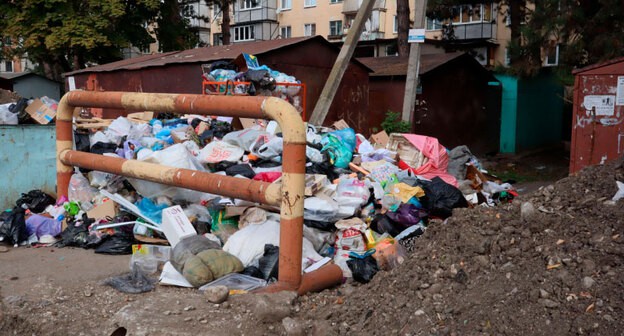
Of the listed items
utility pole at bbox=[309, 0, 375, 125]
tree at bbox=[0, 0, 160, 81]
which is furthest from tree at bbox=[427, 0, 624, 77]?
tree at bbox=[0, 0, 160, 81]

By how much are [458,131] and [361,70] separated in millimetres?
4340

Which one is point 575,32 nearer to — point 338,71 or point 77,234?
point 338,71

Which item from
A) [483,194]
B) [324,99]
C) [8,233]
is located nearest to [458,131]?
[324,99]

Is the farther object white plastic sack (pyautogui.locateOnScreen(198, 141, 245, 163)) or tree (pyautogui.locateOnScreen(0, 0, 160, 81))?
tree (pyautogui.locateOnScreen(0, 0, 160, 81))

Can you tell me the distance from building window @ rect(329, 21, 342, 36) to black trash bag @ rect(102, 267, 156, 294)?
36037 millimetres

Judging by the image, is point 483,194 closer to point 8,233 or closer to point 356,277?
point 356,277

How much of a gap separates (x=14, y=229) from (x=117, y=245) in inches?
40.5

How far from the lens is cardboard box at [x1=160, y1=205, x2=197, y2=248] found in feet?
12.6

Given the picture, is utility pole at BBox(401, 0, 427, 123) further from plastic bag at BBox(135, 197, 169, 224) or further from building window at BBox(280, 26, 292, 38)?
building window at BBox(280, 26, 292, 38)

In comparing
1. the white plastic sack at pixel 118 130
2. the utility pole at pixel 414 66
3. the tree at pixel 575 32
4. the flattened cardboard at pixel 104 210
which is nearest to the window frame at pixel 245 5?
the tree at pixel 575 32

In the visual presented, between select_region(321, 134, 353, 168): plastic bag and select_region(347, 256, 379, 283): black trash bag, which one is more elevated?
select_region(321, 134, 353, 168): plastic bag

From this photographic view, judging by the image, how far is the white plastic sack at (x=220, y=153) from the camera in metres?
5.70

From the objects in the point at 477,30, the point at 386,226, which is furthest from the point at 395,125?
the point at 477,30

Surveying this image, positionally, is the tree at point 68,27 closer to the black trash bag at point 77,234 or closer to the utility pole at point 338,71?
the utility pole at point 338,71
